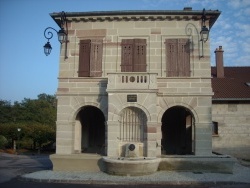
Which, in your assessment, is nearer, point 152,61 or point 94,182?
point 94,182

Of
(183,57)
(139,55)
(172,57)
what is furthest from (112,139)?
(183,57)

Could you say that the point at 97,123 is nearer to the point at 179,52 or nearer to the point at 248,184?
the point at 179,52

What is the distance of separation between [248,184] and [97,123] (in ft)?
30.4

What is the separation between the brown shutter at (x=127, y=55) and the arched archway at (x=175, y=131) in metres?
4.24

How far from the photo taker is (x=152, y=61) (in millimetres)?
14992

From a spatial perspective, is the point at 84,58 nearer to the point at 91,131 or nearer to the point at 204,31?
the point at 91,131

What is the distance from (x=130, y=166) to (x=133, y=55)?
18.9 ft

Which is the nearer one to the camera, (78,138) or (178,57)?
(178,57)

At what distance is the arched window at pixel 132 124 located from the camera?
14133 millimetres

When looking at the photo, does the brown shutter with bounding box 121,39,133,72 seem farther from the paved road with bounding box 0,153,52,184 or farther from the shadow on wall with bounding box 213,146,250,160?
the shadow on wall with bounding box 213,146,250,160

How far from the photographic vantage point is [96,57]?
15297 millimetres

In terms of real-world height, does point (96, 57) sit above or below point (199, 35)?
below

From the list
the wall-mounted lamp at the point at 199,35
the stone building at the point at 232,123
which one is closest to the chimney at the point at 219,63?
the stone building at the point at 232,123

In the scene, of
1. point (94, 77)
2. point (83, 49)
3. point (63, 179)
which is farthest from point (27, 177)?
point (83, 49)
